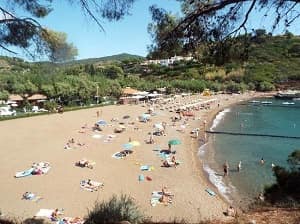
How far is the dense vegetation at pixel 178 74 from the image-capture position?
21.5 ft

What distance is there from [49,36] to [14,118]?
31989 millimetres

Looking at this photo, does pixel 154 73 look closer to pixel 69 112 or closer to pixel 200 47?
pixel 69 112

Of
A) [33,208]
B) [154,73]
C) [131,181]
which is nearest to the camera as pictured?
[33,208]

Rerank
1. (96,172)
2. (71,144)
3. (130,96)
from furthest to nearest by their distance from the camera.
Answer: (130,96) → (71,144) → (96,172)

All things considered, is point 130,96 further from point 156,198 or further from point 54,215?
point 54,215

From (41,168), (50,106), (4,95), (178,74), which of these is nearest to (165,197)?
(41,168)

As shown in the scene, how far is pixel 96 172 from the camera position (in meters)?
18.7

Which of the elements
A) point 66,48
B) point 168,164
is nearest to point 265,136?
point 168,164

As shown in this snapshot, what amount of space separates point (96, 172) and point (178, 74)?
73.2 m

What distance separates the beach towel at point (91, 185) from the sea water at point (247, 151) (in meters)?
5.18

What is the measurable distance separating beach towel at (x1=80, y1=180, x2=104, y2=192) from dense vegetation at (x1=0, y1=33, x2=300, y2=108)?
15.7 ft

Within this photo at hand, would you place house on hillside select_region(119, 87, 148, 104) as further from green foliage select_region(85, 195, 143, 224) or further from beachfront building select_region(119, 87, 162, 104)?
green foliage select_region(85, 195, 143, 224)

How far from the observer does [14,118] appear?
123ft

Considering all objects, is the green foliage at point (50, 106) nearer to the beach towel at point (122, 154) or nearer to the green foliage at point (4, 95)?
the green foliage at point (4, 95)
